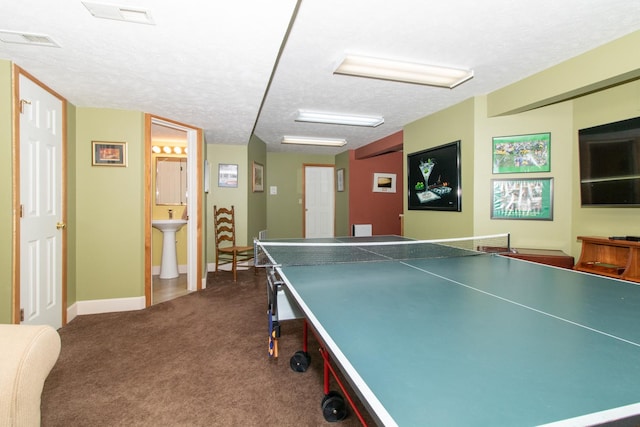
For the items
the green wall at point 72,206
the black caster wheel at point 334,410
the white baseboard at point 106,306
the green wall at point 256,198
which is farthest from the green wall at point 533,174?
the green wall at point 72,206

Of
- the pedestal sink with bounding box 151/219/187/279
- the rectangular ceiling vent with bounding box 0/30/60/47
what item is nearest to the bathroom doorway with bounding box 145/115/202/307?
the pedestal sink with bounding box 151/219/187/279

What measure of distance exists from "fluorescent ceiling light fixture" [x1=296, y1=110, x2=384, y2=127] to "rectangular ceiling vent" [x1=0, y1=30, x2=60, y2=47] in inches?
104

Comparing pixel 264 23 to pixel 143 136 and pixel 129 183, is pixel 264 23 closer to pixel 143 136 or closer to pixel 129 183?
pixel 143 136

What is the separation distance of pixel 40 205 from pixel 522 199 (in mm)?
4867

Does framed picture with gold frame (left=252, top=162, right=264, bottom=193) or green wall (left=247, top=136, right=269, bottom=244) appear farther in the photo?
framed picture with gold frame (left=252, top=162, right=264, bottom=193)

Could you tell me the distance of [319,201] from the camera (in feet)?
25.5

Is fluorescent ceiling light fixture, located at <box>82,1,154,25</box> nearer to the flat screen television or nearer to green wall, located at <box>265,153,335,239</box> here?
the flat screen television

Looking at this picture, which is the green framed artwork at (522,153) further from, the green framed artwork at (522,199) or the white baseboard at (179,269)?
the white baseboard at (179,269)

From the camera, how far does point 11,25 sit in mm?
1858

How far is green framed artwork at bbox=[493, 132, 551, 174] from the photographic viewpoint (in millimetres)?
3344

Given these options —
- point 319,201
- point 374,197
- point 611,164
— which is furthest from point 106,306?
point 374,197

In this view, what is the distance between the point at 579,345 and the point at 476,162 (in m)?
3.05

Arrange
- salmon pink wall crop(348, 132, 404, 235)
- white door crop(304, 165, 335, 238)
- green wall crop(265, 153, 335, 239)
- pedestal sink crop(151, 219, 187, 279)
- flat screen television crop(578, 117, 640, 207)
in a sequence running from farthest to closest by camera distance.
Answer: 1. white door crop(304, 165, 335, 238)
2. green wall crop(265, 153, 335, 239)
3. salmon pink wall crop(348, 132, 404, 235)
4. pedestal sink crop(151, 219, 187, 279)
5. flat screen television crop(578, 117, 640, 207)

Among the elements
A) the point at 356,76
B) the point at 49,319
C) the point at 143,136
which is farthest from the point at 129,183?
the point at 356,76
